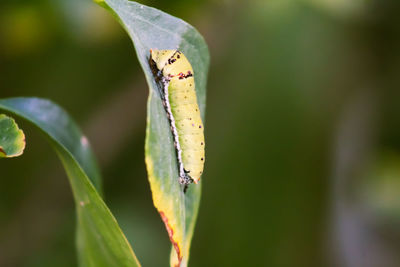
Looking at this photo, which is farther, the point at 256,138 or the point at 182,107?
the point at 256,138

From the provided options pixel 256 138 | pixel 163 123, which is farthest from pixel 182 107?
pixel 256 138

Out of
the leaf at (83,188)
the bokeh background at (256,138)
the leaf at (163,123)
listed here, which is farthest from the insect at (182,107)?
the bokeh background at (256,138)

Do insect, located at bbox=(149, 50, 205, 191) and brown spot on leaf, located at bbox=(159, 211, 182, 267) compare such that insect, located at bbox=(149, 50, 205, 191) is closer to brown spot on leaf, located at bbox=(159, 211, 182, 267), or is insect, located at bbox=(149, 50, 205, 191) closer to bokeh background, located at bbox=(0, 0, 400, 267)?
brown spot on leaf, located at bbox=(159, 211, 182, 267)

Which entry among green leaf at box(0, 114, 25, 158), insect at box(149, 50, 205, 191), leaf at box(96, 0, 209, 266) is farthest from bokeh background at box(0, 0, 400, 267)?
green leaf at box(0, 114, 25, 158)

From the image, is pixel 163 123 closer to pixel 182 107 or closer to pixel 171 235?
pixel 171 235

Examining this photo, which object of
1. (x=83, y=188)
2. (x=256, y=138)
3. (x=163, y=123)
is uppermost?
(x=163, y=123)

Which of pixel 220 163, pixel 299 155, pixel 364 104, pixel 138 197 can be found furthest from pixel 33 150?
pixel 364 104

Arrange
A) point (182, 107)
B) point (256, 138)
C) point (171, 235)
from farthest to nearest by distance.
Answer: point (256, 138)
point (182, 107)
point (171, 235)

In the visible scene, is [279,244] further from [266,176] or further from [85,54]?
[85,54]
